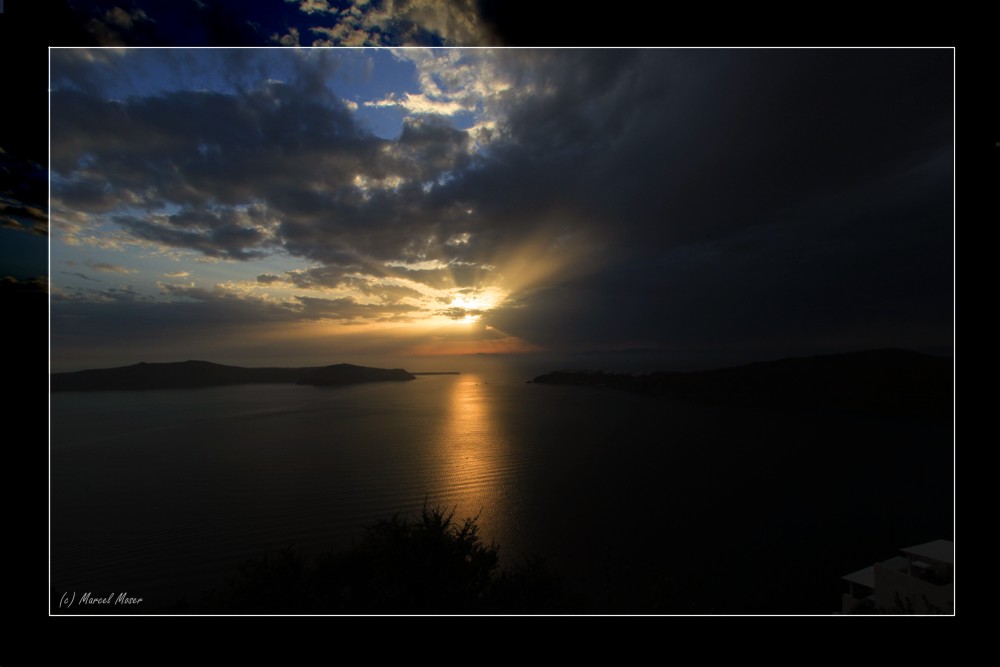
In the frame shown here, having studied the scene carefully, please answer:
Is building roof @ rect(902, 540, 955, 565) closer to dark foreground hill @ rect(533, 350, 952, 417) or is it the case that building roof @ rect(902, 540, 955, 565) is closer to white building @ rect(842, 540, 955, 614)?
white building @ rect(842, 540, 955, 614)

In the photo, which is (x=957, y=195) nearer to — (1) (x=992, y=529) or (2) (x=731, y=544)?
(1) (x=992, y=529)

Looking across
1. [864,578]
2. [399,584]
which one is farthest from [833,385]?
[399,584]

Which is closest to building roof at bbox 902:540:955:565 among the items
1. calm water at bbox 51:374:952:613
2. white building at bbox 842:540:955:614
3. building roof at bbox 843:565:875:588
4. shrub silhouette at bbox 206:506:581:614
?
white building at bbox 842:540:955:614

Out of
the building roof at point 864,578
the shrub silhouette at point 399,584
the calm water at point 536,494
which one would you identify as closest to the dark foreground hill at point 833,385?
the calm water at point 536,494

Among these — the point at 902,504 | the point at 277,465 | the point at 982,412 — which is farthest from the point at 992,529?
the point at 277,465

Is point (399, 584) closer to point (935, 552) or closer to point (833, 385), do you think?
point (935, 552)

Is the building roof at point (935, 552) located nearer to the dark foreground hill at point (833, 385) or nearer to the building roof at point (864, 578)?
the building roof at point (864, 578)
